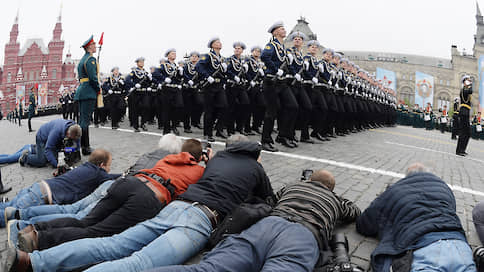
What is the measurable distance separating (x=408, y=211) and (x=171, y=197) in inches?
77.7

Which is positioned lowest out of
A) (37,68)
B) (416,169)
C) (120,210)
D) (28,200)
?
(28,200)

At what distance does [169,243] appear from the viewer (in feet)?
8.14

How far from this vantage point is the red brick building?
257 ft

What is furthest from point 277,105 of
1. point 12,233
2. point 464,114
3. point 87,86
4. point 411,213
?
point 464,114

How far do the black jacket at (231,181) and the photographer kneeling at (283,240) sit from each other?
0.43 metres

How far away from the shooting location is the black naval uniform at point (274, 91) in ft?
24.6

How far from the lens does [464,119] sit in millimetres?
9961

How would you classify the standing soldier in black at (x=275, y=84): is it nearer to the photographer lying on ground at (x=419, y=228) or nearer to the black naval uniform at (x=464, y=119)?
the photographer lying on ground at (x=419, y=228)

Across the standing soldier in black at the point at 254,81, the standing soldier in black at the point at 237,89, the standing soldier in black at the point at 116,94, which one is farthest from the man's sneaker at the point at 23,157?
the standing soldier in black at the point at 116,94

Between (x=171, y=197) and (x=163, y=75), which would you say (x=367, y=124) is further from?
(x=171, y=197)

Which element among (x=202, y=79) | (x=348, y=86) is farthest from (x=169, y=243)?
(x=348, y=86)

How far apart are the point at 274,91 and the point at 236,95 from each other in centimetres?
284

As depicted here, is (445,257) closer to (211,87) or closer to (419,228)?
(419,228)

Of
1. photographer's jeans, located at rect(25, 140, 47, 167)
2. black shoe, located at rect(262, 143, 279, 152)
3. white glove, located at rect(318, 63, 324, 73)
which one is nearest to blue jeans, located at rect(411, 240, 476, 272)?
black shoe, located at rect(262, 143, 279, 152)
